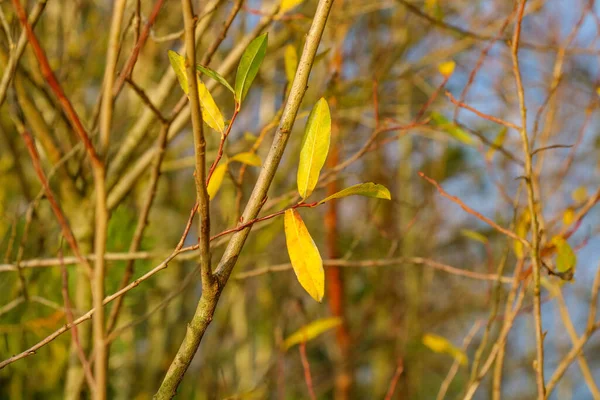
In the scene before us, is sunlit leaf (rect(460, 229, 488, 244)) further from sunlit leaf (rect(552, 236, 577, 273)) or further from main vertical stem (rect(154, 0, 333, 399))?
main vertical stem (rect(154, 0, 333, 399))

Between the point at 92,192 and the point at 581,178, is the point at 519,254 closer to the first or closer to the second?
the point at 92,192

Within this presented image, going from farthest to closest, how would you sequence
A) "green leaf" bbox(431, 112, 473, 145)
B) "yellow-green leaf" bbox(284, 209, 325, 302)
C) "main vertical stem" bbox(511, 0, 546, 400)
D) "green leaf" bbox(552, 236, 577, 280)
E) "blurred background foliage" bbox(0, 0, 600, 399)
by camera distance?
"blurred background foliage" bbox(0, 0, 600, 399) < "green leaf" bbox(431, 112, 473, 145) < "green leaf" bbox(552, 236, 577, 280) < "main vertical stem" bbox(511, 0, 546, 400) < "yellow-green leaf" bbox(284, 209, 325, 302)

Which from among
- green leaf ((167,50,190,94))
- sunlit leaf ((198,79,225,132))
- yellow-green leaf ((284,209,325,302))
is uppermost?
green leaf ((167,50,190,94))

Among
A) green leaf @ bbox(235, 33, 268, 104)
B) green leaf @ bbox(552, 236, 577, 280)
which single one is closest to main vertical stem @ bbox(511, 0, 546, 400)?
green leaf @ bbox(552, 236, 577, 280)

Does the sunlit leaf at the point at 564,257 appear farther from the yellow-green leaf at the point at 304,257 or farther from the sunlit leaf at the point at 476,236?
the yellow-green leaf at the point at 304,257

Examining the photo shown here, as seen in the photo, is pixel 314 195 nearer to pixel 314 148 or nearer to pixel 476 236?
pixel 476 236

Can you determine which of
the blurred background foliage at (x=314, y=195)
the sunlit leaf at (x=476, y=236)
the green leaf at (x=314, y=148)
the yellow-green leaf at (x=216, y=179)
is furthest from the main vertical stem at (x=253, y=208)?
the sunlit leaf at (x=476, y=236)

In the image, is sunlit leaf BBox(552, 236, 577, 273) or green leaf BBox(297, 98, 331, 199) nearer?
green leaf BBox(297, 98, 331, 199)

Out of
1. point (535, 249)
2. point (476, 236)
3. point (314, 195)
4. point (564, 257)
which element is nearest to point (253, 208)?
point (535, 249)
